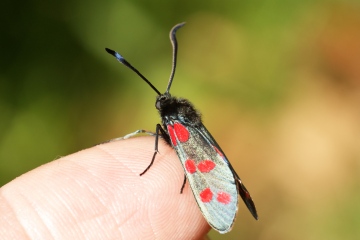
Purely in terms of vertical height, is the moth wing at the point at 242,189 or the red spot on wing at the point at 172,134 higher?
the red spot on wing at the point at 172,134

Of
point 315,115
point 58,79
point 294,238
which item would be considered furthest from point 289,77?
point 58,79

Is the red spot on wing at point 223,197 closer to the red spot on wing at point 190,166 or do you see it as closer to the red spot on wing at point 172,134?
the red spot on wing at point 190,166

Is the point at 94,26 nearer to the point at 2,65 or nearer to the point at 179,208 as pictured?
the point at 2,65

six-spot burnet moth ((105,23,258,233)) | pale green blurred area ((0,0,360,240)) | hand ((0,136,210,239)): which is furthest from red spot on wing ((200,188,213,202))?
pale green blurred area ((0,0,360,240))

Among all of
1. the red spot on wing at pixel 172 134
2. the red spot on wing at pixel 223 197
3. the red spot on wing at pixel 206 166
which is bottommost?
the red spot on wing at pixel 223 197

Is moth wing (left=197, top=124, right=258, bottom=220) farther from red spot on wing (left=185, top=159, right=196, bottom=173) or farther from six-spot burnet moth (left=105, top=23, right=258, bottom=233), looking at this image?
red spot on wing (left=185, top=159, right=196, bottom=173)

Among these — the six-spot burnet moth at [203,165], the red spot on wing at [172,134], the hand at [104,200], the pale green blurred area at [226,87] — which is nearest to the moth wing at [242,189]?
the six-spot burnet moth at [203,165]
